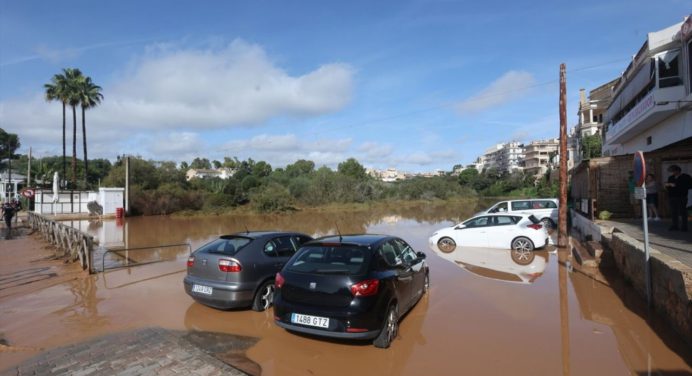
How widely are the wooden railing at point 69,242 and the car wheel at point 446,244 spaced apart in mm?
10433

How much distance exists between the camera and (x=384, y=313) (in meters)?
→ 5.09

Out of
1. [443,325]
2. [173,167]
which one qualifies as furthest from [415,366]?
[173,167]

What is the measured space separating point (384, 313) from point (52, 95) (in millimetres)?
44251

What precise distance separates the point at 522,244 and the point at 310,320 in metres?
10.1

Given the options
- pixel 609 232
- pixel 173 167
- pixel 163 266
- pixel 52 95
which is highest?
pixel 52 95

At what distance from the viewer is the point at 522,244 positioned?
42.7 feet

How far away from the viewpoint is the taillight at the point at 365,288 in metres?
4.90

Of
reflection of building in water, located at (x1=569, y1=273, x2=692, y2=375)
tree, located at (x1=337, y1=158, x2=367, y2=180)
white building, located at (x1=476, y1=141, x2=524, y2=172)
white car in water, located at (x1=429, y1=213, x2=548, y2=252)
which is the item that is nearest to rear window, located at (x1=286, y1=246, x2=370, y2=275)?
reflection of building in water, located at (x1=569, y1=273, x2=692, y2=375)

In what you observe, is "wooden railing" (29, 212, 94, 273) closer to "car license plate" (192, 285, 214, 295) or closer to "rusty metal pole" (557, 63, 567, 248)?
"car license plate" (192, 285, 214, 295)

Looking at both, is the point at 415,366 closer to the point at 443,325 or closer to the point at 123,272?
the point at 443,325

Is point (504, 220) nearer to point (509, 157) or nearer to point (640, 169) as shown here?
point (640, 169)

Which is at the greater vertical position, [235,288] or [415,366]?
[235,288]

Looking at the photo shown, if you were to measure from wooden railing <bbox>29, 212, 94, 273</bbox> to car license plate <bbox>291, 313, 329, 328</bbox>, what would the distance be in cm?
778

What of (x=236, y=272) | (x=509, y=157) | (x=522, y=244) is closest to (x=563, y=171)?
(x=522, y=244)
